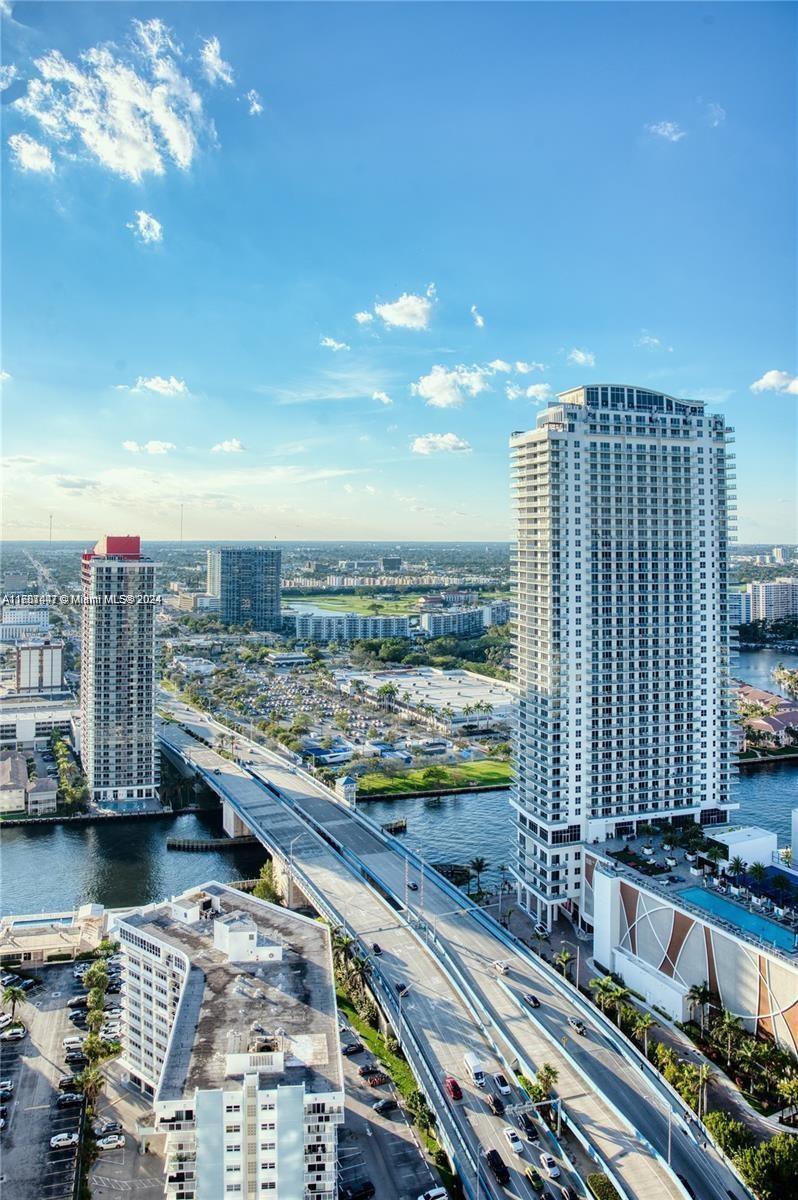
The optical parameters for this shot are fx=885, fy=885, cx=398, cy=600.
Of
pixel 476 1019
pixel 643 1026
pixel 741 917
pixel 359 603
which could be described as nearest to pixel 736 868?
pixel 741 917

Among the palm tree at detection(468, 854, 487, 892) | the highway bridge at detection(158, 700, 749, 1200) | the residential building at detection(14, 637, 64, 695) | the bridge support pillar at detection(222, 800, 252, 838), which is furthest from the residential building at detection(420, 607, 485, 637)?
the palm tree at detection(468, 854, 487, 892)

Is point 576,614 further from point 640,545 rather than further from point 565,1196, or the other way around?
point 565,1196

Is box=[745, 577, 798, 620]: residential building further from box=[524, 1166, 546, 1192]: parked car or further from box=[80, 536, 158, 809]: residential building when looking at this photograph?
box=[524, 1166, 546, 1192]: parked car

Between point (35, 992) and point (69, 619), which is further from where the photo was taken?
point (69, 619)

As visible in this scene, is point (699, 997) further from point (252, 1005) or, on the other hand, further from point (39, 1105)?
point (39, 1105)

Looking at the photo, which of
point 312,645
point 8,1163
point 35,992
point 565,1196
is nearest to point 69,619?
point 312,645
